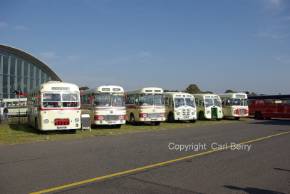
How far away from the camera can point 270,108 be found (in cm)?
4250

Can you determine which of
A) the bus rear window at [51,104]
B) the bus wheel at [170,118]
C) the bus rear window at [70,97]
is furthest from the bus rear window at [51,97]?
the bus wheel at [170,118]

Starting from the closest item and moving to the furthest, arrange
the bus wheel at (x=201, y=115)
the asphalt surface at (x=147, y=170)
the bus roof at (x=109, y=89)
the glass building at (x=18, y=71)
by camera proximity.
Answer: the asphalt surface at (x=147, y=170), the bus roof at (x=109, y=89), the bus wheel at (x=201, y=115), the glass building at (x=18, y=71)

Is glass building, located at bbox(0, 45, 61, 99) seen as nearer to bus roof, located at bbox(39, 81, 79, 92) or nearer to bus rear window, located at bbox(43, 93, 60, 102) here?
bus roof, located at bbox(39, 81, 79, 92)

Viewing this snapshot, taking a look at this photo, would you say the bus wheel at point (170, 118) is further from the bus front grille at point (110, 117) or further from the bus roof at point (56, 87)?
the bus roof at point (56, 87)

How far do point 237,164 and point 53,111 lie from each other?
12.6m

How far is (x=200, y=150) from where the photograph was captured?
13.8 meters

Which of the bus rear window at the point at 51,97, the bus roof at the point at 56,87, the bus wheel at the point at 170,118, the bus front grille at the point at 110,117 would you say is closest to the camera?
the bus rear window at the point at 51,97

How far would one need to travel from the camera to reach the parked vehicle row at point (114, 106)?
→ 21.1m

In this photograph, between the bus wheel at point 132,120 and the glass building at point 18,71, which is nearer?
the bus wheel at point 132,120

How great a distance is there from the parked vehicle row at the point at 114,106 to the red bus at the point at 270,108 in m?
5.01

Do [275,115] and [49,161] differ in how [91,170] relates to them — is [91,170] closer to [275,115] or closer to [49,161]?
[49,161]

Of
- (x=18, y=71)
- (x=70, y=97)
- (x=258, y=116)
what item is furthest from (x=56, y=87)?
(x=18, y=71)

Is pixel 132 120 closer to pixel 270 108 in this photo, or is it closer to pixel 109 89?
pixel 109 89

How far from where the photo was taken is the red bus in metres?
41.2
